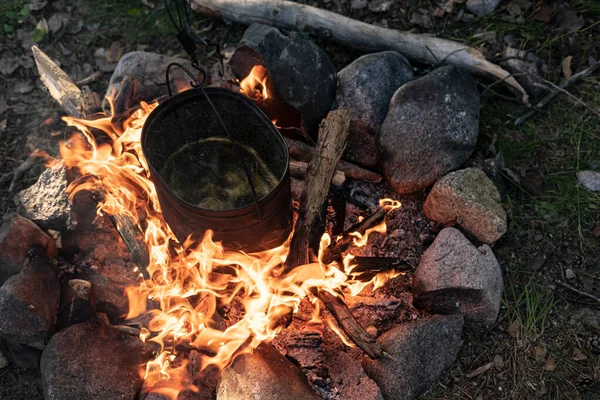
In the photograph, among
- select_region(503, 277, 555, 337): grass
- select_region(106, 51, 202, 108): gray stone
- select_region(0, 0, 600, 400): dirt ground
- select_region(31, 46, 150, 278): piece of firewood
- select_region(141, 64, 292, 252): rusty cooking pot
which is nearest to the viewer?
select_region(141, 64, 292, 252): rusty cooking pot

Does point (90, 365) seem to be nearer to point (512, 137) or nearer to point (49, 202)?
point (49, 202)

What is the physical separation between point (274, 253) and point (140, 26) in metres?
3.28

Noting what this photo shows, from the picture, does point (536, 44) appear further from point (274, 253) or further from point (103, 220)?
point (103, 220)

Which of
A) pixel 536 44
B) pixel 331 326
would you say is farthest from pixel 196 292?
pixel 536 44

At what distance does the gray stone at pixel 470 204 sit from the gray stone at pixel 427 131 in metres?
0.18

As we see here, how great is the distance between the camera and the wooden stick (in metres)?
4.07

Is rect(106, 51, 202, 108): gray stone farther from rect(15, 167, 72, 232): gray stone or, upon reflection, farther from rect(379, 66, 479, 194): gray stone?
rect(379, 66, 479, 194): gray stone

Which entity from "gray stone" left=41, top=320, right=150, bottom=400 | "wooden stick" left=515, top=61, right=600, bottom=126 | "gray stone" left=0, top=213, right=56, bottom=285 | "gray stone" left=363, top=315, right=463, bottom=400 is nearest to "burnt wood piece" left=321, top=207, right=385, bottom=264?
"gray stone" left=363, top=315, right=463, bottom=400

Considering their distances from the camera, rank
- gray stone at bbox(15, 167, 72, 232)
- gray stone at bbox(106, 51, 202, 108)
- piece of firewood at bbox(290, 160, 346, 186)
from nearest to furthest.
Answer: gray stone at bbox(15, 167, 72, 232) → piece of firewood at bbox(290, 160, 346, 186) → gray stone at bbox(106, 51, 202, 108)

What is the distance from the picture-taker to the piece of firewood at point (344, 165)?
3.96 metres

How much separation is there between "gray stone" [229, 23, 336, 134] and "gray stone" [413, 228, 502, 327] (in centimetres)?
154

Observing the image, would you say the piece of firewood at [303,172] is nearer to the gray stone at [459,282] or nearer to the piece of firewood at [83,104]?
the gray stone at [459,282]

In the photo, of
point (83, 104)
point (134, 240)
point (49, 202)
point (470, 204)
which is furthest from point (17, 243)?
point (470, 204)

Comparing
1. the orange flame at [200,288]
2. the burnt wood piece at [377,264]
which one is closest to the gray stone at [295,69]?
the orange flame at [200,288]
